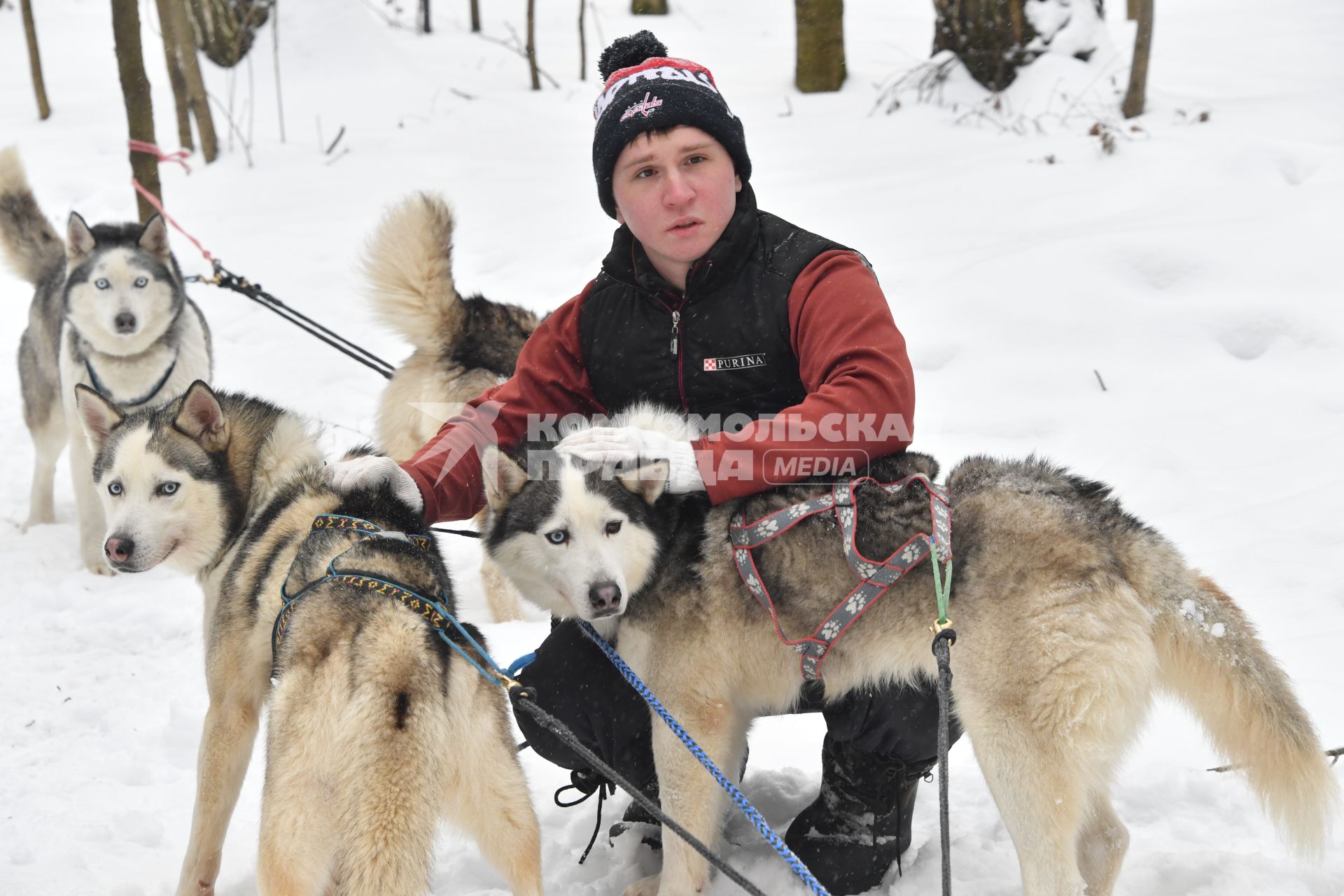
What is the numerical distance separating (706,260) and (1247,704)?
1432 mm

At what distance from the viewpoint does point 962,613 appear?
1.95 m

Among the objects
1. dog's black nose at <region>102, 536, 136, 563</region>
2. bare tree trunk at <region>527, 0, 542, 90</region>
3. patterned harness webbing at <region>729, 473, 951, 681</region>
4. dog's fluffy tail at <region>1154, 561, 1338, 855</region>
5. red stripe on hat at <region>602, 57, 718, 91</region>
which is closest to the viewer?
dog's fluffy tail at <region>1154, 561, 1338, 855</region>

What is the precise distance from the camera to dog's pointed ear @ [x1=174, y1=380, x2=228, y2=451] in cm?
238

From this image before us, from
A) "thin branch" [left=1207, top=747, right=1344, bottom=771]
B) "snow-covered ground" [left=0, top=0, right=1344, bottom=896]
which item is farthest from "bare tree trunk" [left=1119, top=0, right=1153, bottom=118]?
"thin branch" [left=1207, top=747, right=1344, bottom=771]

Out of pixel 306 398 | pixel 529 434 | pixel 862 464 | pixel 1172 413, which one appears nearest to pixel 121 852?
pixel 529 434

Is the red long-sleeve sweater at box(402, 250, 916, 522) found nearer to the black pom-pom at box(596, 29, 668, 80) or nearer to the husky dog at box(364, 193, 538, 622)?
the black pom-pom at box(596, 29, 668, 80)

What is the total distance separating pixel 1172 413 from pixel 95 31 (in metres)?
14.5

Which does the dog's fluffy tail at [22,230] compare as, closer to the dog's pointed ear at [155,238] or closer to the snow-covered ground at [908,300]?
the dog's pointed ear at [155,238]

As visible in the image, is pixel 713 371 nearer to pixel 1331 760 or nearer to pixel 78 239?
pixel 1331 760

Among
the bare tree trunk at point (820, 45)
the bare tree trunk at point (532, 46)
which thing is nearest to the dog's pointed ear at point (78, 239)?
the bare tree trunk at point (532, 46)

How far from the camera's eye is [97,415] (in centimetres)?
254

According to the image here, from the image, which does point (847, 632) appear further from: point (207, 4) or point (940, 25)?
point (207, 4)

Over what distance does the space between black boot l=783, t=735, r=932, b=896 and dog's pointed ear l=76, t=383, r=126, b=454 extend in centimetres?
202

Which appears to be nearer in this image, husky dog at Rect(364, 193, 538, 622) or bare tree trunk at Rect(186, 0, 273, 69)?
husky dog at Rect(364, 193, 538, 622)
